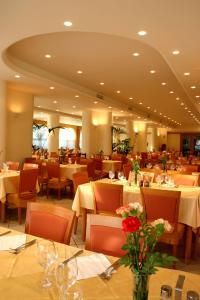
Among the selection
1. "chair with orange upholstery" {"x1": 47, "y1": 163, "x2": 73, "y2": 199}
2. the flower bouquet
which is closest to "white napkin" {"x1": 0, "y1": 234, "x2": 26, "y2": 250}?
the flower bouquet

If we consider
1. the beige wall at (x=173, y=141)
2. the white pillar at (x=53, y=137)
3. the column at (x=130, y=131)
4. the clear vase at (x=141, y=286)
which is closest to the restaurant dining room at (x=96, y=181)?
the clear vase at (x=141, y=286)

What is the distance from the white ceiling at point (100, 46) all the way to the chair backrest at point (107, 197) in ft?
7.87

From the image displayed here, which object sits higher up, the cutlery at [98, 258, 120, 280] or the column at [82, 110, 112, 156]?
the column at [82, 110, 112, 156]

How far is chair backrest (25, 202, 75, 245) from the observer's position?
2.34 metres

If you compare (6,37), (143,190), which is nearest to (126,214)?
(143,190)

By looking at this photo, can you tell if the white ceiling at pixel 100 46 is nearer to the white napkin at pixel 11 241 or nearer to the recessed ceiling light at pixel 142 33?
the recessed ceiling light at pixel 142 33

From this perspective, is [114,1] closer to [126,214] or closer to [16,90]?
[126,214]

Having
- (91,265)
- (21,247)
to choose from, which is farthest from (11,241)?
(91,265)

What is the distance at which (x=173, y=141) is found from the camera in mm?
30781

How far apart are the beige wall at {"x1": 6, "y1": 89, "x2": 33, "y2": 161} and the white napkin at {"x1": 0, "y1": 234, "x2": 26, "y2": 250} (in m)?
7.73

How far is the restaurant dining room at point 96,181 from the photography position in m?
1.40

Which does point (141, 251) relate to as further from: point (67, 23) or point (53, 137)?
point (53, 137)

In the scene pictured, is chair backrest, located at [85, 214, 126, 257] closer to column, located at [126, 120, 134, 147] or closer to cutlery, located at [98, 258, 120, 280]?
cutlery, located at [98, 258, 120, 280]

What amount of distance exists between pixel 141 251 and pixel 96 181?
3660 millimetres
